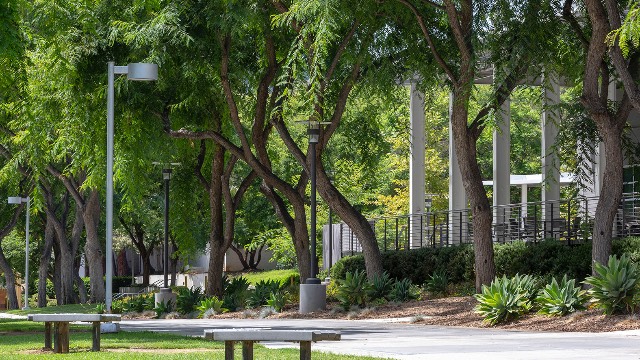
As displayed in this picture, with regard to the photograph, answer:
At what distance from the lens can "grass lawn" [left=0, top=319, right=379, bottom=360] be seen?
14.9 metres

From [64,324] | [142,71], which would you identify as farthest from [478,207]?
[64,324]

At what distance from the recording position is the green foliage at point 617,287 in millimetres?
20797

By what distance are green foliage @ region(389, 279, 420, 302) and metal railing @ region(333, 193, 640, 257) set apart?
3.89 metres

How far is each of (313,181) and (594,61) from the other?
8.50m

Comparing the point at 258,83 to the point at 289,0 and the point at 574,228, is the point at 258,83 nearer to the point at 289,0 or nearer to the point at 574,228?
the point at 289,0

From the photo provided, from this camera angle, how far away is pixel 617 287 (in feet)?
68.2

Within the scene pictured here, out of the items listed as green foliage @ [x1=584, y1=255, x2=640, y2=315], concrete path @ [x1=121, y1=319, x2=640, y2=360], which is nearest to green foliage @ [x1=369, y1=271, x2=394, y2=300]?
concrete path @ [x1=121, y1=319, x2=640, y2=360]

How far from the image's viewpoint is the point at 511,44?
24.7 m

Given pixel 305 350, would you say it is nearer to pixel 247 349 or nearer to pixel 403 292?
pixel 247 349

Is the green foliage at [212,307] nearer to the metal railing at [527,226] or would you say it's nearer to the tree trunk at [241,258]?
the metal railing at [527,226]

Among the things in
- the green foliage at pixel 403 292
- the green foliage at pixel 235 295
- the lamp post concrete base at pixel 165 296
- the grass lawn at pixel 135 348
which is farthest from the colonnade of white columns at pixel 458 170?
the grass lawn at pixel 135 348

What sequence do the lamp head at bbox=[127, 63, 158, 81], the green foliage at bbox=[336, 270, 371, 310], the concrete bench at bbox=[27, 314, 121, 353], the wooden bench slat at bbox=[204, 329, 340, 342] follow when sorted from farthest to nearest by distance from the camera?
the green foliage at bbox=[336, 270, 371, 310]
the lamp head at bbox=[127, 63, 158, 81]
the concrete bench at bbox=[27, 314, 121, 353]
the wooden bench slat at bbox=[204, 329, 340, 342]

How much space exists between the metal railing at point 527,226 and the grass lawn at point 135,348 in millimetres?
13159

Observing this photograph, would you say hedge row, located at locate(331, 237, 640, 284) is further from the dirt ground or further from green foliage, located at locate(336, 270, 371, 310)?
green foliage, located at locate(336, 270, 371, 310)
